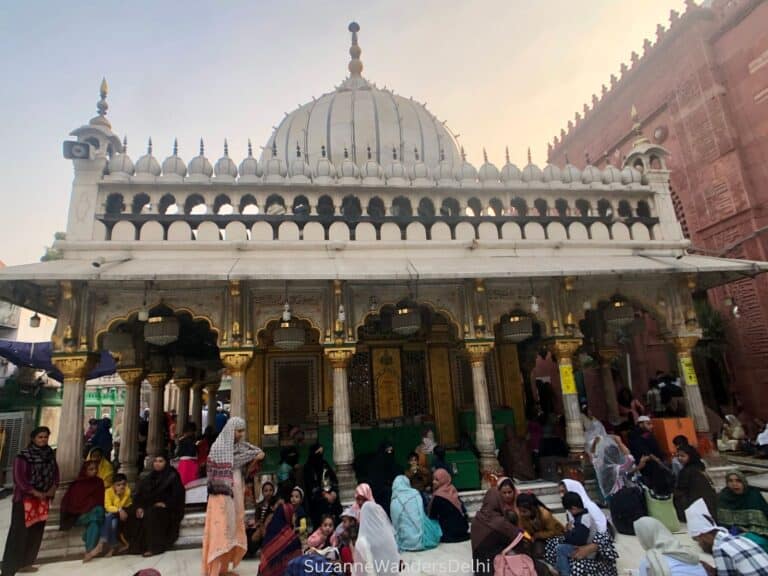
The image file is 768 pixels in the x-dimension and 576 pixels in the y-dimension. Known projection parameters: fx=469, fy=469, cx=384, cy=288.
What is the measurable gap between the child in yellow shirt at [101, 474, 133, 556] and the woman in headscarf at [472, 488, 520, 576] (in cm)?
512

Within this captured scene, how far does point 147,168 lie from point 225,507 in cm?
654

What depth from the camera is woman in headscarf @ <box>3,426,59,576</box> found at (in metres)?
6.16

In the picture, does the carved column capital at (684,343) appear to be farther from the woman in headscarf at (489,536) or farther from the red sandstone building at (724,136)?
the woman in headscarf at (489,536)

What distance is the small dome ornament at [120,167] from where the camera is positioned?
8977 mm

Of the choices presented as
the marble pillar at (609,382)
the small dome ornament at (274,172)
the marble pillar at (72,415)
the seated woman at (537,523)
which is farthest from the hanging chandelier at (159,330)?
the marble pillar at (609,382)

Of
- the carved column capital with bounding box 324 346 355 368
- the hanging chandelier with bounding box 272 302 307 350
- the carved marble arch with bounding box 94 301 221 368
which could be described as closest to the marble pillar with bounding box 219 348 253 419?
the carved marble arch with bounding box 94 301 221 368

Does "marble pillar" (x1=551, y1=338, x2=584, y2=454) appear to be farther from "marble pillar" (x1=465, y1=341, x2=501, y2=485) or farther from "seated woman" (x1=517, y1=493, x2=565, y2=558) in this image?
"seated woman" (x1=517, y1=493, x2=565, y2=558)

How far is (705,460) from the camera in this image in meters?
9.18

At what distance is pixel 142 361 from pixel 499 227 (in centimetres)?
879

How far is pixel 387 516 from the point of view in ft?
18.6

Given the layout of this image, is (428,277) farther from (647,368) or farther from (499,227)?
(647,368)

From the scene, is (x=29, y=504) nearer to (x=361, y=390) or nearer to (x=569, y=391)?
(x=361, y=390)

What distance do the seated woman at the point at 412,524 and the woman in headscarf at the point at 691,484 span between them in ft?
12.7

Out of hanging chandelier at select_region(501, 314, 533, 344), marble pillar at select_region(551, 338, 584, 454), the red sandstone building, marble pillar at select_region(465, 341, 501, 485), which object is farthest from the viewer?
the red sandstone building
